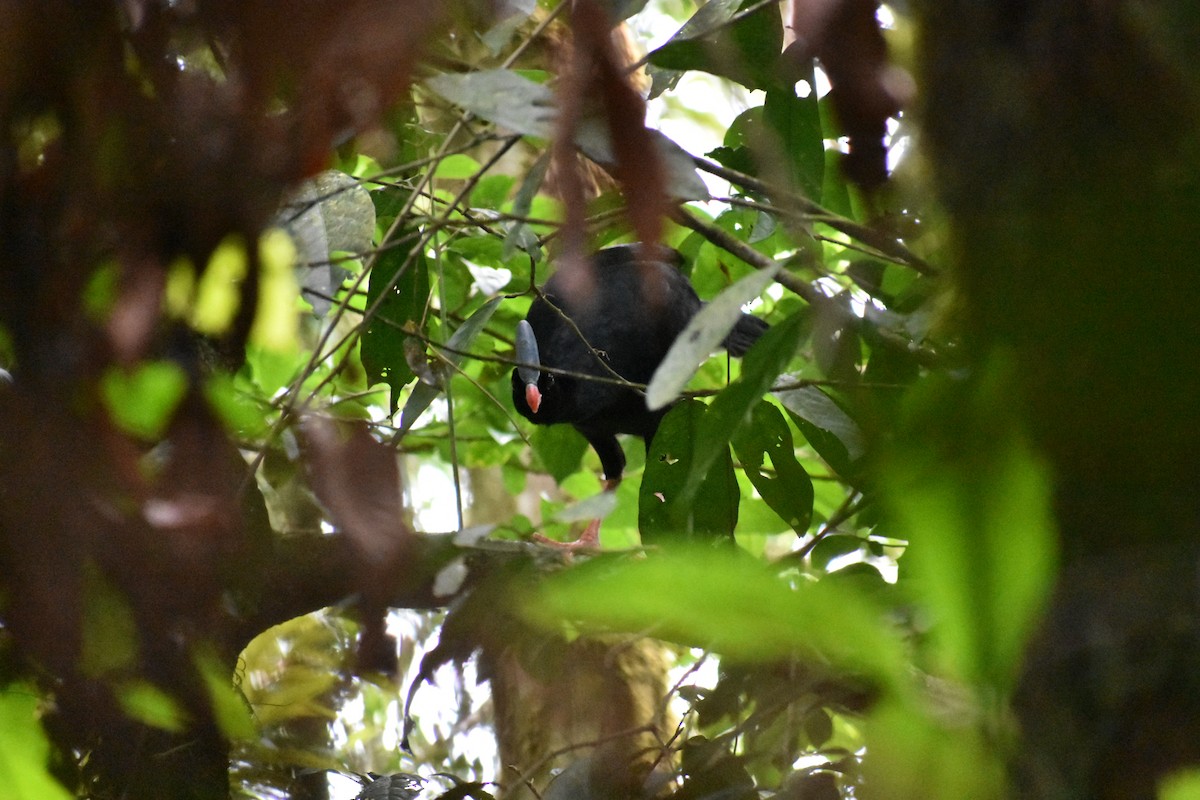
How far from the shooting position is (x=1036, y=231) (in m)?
0.45

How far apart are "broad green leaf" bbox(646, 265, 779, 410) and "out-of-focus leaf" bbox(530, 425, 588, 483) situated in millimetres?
1701

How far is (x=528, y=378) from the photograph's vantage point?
2.62m

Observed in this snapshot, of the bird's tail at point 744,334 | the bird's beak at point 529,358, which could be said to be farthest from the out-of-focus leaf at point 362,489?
the bird's tail at point 744,334

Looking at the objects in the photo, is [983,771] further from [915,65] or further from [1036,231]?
[915,65]

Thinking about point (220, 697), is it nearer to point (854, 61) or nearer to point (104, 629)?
point (104, 629)

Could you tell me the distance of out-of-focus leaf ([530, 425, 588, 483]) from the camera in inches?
103

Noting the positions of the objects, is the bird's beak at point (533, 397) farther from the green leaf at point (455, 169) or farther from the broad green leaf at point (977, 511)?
the broad green leaf at point (977, 511)

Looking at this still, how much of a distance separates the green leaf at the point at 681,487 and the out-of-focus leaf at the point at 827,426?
0.41ft

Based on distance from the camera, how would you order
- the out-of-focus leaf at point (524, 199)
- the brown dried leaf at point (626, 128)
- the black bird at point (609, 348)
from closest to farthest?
the brown dried leaf at point (626, 128)
the out-of-focus leaf at point (524, 199)
the black bird at point (609, 348)

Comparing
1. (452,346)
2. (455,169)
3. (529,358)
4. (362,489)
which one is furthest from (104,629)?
(455,169)

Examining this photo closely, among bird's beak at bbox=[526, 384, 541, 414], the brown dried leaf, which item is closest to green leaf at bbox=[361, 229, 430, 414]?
bird's beak at bbox=[526, 384, 541, 414]

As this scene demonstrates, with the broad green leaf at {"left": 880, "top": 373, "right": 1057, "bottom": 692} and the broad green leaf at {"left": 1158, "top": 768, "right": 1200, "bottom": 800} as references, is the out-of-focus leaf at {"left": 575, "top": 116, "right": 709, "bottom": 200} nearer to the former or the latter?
the broad green leaf at {"left": 880, "top": 373, "right": 1057, "bottom": 692}

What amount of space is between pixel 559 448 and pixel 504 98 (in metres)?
1.93

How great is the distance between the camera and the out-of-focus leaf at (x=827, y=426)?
4.52 feet
